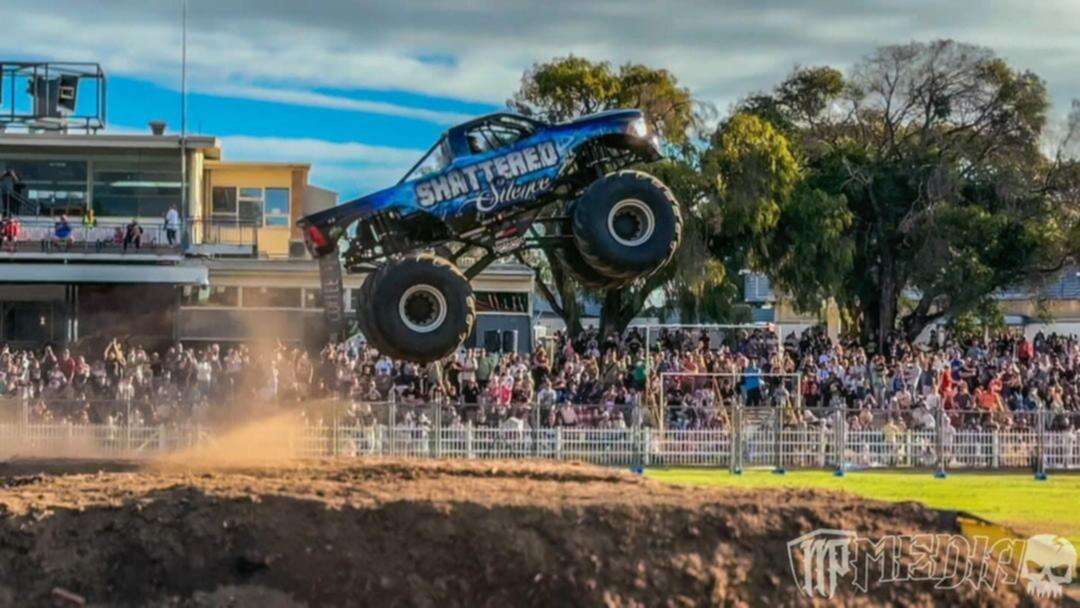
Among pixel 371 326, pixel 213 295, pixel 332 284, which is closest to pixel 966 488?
pixel 371 326

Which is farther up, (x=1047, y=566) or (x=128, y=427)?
(x=128, y=427)

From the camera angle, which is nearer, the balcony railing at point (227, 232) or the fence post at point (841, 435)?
the fence post at point (841, 435)

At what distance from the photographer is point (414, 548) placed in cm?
1008

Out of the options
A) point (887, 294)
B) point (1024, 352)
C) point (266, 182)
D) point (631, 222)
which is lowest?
point (1024, 352)

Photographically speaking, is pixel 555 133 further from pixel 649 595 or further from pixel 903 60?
pixel 903 60

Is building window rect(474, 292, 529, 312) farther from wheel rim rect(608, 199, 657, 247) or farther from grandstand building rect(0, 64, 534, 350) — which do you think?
wheel rim rect(608, 199, 657, 247)

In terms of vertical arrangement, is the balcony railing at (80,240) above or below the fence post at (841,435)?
above

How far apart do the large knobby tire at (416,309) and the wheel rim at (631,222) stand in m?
1.81

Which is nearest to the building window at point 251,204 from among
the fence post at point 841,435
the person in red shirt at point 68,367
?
the person in red shirt at point 68,367

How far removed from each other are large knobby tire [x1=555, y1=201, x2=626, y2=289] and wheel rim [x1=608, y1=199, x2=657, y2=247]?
2.21ft

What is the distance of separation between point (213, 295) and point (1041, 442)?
71.6 ft

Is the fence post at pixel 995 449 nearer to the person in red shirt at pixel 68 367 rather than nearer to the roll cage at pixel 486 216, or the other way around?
the roll cage at pixel 486 216

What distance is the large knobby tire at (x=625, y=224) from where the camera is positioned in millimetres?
14961

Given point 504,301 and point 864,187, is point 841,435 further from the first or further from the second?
point 864,187
